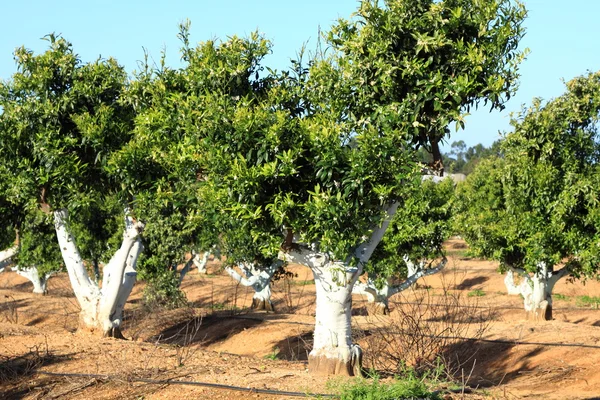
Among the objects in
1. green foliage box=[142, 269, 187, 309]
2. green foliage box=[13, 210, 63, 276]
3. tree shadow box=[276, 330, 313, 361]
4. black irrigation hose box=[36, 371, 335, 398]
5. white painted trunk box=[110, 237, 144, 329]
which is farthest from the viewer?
green foliage box=[13, 210, 63, 276]

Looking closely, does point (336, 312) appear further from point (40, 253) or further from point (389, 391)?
point (40, 253)

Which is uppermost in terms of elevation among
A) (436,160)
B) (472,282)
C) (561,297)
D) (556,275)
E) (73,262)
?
(436,160)

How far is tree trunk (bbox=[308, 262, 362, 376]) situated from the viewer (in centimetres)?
1042

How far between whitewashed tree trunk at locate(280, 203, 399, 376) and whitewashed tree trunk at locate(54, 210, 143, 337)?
601cm

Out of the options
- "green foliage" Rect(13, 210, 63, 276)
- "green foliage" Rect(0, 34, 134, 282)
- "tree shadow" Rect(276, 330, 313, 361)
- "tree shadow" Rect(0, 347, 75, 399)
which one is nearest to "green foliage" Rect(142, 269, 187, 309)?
"tree shadow" Rect(276, 330, 313, 361)

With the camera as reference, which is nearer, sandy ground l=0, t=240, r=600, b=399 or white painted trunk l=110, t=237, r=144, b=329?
sandy ground l=0, t=240, r=600, b=399

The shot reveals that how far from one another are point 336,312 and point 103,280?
6952mm

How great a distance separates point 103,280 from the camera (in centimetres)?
1556

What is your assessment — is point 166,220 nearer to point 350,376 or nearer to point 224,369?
point 224,369

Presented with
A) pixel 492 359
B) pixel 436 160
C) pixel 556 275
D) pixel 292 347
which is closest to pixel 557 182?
pixel 556 275

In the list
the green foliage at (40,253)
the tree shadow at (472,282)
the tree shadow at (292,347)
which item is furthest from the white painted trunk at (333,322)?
the tree shadow at (472,282)

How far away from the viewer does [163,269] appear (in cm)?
2692

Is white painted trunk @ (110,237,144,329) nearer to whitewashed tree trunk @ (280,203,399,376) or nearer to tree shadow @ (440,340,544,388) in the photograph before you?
whitewashed tree trunk @ (280,203,399,376)

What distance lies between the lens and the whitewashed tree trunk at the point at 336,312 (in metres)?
10.4
